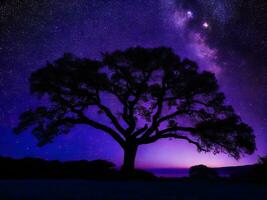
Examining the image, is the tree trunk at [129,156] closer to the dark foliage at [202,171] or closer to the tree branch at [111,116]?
the tree branch at [111,116]

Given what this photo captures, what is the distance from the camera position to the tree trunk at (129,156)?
60.8 ft

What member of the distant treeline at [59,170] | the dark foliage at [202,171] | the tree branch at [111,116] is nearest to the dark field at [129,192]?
the distant treeline at [59,170]

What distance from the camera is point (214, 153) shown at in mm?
19188

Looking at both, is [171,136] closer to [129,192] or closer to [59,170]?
Answer: [59,170]

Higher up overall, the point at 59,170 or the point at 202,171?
the point at 202,171

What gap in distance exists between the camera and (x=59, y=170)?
1666cm

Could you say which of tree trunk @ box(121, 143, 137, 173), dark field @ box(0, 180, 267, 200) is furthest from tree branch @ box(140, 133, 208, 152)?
dark field @ box(0, 180, 267, 200)

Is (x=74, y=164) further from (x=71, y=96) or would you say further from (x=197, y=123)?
(x=197, y=123)

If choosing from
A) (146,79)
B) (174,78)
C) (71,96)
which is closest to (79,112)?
(71,96)

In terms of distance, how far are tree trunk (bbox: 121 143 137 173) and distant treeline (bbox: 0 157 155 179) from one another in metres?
0.53

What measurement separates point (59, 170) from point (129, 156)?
489 cm

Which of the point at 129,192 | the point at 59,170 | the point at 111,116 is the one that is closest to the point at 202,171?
the point at 111,116

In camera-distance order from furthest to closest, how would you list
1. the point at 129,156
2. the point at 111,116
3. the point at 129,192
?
the point at 111,116 < the point at 129,156 < the point at 129,192

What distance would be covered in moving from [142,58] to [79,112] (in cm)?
616
